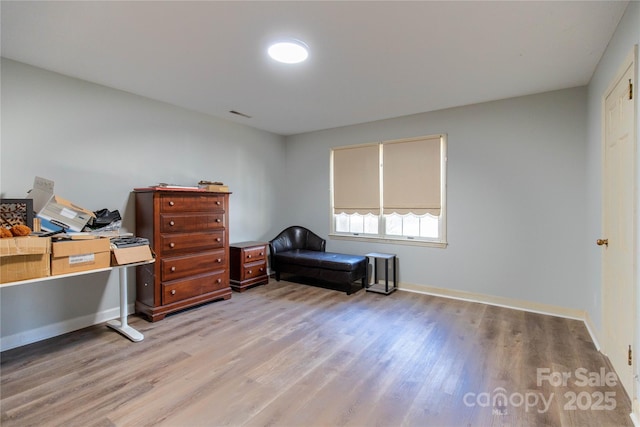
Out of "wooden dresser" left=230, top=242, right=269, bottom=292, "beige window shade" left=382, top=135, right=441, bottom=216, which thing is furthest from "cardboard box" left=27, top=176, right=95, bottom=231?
"beige window shade" left=382, top=135, right=441, bottom=216

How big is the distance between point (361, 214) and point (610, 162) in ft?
9.84

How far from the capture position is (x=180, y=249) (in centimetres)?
343

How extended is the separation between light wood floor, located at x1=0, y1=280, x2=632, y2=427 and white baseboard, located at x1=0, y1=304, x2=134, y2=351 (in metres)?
0.10

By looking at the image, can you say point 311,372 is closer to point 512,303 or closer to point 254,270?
point 254,270

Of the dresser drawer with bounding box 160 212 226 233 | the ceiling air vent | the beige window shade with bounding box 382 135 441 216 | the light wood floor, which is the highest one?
the ceiling air vent

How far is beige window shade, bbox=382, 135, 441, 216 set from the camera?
4.14m

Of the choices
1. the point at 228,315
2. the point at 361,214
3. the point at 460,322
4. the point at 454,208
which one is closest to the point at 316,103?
the point at 361,214

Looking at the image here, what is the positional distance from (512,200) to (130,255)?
4.08 metres

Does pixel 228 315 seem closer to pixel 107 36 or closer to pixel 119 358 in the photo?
pixel 119 358

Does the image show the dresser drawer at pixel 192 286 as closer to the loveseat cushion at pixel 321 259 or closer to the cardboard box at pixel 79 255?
the cardboard box at pixel 79 255

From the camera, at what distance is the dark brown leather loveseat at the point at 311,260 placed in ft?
13.8

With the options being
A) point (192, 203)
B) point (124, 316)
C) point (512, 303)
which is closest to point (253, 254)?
point (192, 203)

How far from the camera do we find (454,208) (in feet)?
13.1

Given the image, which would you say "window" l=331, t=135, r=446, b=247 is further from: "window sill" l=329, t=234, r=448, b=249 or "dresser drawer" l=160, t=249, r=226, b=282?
"dresser drawer" l=160, t=249, r=226, b=282
